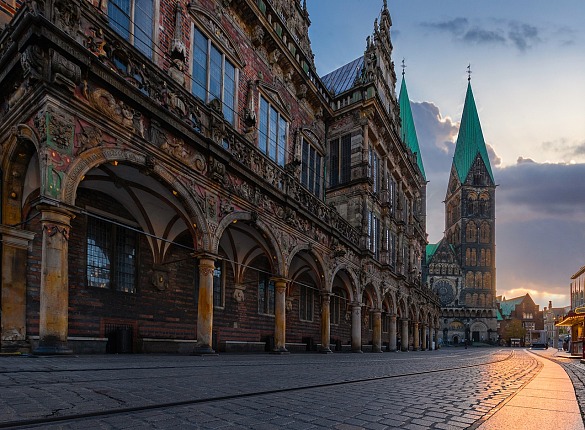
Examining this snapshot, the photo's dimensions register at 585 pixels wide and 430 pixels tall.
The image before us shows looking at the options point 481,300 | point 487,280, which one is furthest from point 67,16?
point 487,280

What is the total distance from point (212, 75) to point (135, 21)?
3.77 metres

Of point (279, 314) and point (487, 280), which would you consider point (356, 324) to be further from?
point (487, 280)

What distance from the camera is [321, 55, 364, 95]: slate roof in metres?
32.3

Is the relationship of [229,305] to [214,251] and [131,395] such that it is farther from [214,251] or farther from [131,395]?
[131,395]

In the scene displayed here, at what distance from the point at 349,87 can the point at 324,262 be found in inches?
644

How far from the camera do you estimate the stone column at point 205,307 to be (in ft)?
39.6

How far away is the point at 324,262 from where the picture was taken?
2045cm

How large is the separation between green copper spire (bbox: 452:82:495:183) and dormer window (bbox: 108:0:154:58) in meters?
100

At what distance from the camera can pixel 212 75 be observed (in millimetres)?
16594

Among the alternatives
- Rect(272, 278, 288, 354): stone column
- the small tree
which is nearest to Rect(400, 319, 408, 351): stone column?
Rect(272, 278, 288, 354): stone column

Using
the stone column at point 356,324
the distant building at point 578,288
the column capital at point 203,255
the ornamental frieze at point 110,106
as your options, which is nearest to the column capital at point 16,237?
the ornamental frieze at point 110,106

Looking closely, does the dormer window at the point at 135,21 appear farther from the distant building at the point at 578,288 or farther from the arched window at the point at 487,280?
the arched window at the point at 487,280

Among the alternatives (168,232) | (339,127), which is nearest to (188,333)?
(168,232)

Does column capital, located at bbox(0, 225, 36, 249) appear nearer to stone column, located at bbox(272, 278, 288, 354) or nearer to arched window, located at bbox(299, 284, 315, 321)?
stone column, located at bbox(272, 278, 288, 354)
